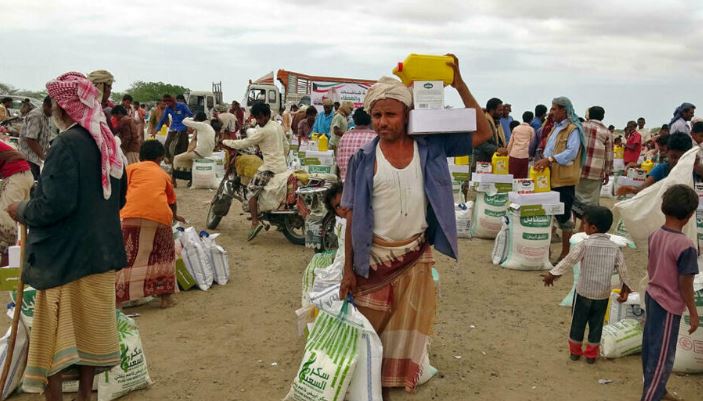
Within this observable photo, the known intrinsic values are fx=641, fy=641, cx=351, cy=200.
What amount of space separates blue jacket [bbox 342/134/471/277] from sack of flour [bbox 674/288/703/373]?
1999 mm

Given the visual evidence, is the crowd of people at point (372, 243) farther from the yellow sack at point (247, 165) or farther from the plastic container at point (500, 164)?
the yellow sack at point (247, 165)

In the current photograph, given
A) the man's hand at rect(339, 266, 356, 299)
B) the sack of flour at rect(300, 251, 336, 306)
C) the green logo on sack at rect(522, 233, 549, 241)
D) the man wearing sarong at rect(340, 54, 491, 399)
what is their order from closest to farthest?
1. the man wearing sarong at rect(340, 54, 491, 399)
2. the man's hand at rect(339, 266, 356, 299)
3. the sack of flour at rect(300, 251, 336, 306)
4. the green logo on sack at rect(522, 233, 549, 241)

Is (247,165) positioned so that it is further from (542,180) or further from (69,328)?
(69,328)

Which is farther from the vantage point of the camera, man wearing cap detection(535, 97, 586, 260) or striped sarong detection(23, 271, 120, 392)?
man wearing cap detection(535, 97, 586, 260)

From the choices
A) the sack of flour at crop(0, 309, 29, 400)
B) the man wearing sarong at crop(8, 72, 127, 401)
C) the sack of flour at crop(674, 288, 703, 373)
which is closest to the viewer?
the man wearing sarong at crop(8, 72, 127, 401)

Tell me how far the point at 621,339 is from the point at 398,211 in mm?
2289

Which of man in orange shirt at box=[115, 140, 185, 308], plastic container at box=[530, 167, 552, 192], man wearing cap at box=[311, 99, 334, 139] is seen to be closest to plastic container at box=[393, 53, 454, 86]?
man in orange shirt at box=[115, 140, 185, 308]

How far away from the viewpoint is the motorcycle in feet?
24.3

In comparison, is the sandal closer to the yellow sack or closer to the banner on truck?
the yellow sack

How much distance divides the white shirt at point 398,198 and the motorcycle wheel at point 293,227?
Result: 4.82 metres

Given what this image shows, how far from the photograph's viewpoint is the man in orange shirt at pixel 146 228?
18.0 ft

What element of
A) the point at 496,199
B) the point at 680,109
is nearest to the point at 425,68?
the point at 496,199

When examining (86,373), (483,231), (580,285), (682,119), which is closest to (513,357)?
(580,285)

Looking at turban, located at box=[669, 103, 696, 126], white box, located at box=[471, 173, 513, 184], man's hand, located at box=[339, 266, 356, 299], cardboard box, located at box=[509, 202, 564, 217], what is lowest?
cardboard box, located at box=[509, 202, 564, 217]
